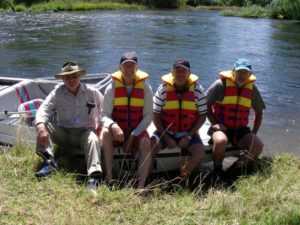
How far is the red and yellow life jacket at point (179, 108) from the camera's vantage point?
4902 mm

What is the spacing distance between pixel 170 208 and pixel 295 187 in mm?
1274

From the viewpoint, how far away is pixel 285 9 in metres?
37.4

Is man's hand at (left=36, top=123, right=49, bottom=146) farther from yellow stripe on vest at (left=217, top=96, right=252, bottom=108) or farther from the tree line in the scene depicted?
the tree line

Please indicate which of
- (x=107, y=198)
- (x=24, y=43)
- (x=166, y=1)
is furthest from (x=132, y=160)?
(x=166, y=1)

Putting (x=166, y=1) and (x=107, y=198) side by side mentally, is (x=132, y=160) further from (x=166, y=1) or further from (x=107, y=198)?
(x=166, y=1)

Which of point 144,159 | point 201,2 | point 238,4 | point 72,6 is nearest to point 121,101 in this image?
point 144,159

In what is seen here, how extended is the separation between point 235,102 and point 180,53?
39.8 ft

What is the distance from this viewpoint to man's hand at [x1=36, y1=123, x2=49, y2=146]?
450cm

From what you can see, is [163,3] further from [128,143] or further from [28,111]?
[128,143]

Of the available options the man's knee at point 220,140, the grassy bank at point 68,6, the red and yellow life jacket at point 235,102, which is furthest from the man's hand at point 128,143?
the grassy bank at point 68,6

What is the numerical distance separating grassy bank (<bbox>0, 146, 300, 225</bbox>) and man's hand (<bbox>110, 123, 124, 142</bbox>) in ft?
1.81

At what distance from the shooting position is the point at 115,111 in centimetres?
483

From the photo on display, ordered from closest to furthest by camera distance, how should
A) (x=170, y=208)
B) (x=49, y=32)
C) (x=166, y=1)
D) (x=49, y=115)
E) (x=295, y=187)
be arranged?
1. (x=170, y=208)
2. (x=295, y=187)
3. (x=49, y=115)
4. (x=49, y=32)
5. (x=166, y=1)

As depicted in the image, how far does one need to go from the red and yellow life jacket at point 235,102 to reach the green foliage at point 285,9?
1340 inches
